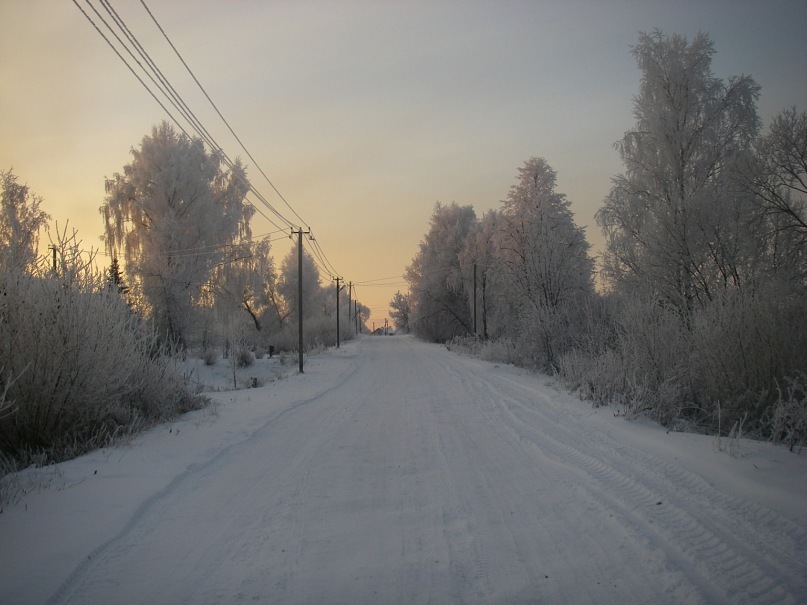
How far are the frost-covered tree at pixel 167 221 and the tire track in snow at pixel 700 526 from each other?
24.6m

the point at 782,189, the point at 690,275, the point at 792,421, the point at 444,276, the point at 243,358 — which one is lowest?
the point at 243,358

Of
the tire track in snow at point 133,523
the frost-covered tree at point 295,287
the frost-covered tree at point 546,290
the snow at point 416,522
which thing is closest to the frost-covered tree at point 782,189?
the frost-covered tree at point 546,290

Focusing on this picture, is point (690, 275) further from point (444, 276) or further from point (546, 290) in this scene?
point (444, 276)

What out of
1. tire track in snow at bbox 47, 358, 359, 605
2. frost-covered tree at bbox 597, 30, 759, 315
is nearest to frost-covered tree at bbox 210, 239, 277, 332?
frost-covered tree at bbox 597, 30, 759, 315

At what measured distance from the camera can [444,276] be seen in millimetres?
46625

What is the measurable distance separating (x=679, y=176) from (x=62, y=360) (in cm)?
1707

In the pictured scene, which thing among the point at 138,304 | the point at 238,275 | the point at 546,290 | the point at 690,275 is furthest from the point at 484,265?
the point at 138,304

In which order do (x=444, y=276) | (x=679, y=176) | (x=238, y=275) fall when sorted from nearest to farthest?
(x=679, y=176)
(x=238, y=275)
(x=444, y=276)

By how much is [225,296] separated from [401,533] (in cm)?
2860

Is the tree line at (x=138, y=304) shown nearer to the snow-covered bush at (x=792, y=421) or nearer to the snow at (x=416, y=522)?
the snow at (x=416, y=522)

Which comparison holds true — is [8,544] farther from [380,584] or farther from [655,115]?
[655,115]

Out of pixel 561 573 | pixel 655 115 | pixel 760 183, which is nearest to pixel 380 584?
pixel 561 573

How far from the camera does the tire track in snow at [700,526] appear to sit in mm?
2923

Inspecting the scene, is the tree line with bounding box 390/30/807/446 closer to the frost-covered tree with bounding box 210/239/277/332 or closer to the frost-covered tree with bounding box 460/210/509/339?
the frost-covered tree with bounding box 460/210/509/339
